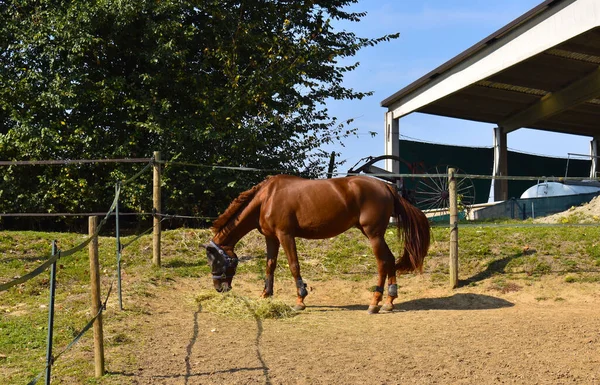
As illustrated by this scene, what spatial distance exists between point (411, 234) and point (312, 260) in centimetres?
279

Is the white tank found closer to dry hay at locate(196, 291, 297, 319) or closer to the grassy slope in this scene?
the grassy slope

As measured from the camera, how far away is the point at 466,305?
820 cm

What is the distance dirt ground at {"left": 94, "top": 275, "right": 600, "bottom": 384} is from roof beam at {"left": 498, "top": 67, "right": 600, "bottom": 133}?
9.16m

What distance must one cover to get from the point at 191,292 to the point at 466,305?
3.67 metres

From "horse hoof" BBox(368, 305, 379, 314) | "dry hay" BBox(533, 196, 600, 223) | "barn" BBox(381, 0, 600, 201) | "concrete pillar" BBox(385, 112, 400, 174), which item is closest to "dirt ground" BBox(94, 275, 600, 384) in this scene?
"horse hoof" BBox(368, 305, 379, 314)

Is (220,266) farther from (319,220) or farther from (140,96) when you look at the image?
(140,96)

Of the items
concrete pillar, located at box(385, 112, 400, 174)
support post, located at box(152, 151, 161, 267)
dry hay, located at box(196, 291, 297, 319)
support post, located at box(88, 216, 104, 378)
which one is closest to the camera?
support post, located at box(88, 216, 104, 378)

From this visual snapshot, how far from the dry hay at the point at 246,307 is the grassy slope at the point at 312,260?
0.93 m

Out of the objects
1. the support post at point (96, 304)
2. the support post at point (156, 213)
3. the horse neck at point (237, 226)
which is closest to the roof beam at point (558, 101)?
the horse neck at point (237, 226)

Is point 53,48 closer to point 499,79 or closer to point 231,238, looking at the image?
point 231,238

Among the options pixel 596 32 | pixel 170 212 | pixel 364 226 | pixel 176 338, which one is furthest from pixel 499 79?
pixel 176 338

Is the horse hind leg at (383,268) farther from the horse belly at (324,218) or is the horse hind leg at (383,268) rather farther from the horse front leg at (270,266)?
the horse front leg at (270,266)

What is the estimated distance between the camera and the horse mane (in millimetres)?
8086

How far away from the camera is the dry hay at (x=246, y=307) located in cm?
718
